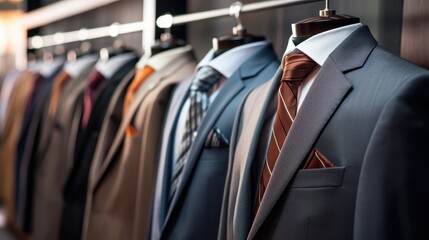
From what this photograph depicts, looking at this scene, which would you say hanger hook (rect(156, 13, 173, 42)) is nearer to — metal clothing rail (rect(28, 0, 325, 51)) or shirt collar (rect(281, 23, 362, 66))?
metal clothing rail (rect(28, 0, 325, 51))

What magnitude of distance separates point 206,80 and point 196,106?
9 cm

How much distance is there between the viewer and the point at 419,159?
3.87 feet

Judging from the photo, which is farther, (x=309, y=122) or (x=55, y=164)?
(x=55, y=164)

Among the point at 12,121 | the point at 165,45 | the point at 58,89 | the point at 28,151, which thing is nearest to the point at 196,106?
the point at 165,45

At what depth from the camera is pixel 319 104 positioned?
1319mm

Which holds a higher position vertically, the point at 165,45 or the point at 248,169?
the point at 165,45

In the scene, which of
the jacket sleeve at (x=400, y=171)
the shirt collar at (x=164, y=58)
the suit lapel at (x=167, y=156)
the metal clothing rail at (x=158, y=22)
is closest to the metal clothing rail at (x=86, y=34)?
the metal clothing rail at (x=158, y=22)

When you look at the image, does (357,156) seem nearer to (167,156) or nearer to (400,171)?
(400,171)

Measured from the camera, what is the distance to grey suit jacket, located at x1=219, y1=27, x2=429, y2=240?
1169 millimetres

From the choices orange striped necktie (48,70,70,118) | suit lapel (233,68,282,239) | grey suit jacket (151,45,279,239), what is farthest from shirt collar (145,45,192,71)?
orange striped necktie (48,70,70,118)

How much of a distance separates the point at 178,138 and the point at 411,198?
101 cm

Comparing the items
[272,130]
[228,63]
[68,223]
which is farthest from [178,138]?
[68,223]

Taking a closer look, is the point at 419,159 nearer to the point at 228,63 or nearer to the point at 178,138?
the point at 228,63

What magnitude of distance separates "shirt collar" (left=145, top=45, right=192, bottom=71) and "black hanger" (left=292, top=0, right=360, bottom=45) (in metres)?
0.98
